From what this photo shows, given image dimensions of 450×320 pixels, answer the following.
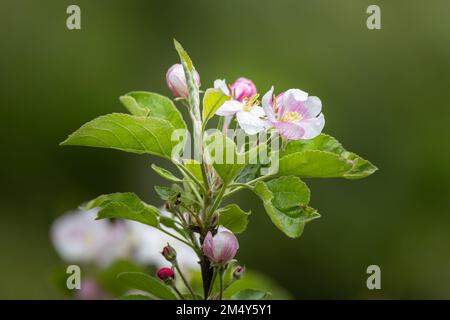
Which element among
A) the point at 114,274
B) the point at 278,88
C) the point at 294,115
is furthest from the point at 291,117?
the point at 278,88

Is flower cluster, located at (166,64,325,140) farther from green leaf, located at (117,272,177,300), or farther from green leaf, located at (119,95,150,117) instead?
green leaf, located at (117,272,177,300)

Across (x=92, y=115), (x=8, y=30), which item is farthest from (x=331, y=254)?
(x=8, y=30)

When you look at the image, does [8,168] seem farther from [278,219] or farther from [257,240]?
[278,219]

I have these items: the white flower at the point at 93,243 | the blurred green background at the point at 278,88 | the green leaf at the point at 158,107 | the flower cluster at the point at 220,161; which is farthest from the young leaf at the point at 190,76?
the blurred green background at the point at 278,88

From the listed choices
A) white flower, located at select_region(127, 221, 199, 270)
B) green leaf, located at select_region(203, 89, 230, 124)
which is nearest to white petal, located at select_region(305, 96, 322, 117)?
green leaf, located at select_region(203, 89, 230, 124)

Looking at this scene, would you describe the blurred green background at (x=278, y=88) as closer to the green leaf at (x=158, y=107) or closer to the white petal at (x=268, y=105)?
the green leaf at (x=158, y=107)

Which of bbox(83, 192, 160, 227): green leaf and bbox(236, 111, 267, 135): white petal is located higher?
bbox(236, 111, 267, 135): white petal

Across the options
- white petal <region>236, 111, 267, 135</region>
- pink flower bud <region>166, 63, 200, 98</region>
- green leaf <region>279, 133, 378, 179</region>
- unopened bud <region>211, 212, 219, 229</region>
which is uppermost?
pink flower bud <region>166, 63, 200, 98</region>
